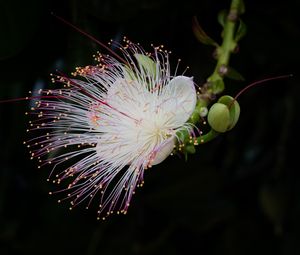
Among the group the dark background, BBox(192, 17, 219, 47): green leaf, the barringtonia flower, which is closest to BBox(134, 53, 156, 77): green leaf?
the barringtonia flower

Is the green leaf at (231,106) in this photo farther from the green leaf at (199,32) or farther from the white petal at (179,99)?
the green leaf at (199,32)

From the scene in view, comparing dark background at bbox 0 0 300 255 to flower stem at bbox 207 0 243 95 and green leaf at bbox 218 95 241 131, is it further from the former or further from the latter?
green leaf at bbox 218 95 241 131

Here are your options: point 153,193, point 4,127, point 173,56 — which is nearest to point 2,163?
point 4,127

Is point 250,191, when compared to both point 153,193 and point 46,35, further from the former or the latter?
point 46,35

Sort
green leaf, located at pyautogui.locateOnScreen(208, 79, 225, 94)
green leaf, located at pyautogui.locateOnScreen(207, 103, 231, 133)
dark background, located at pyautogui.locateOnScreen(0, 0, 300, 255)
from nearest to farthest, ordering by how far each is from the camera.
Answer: green leaf, located at pyautogui.locateOnScreen(207, 103, 231, 133) → green leaf, located at pyautogui.locateOnScreen(208, 79, 225, 94) → dark background, located at pyautogui.locateOnScreen(0, 0, 300, 255)

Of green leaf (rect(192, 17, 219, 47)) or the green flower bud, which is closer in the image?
the green flower bud

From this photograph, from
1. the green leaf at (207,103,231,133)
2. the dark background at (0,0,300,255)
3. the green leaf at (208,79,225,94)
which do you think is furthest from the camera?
the dark background at (0,0,300,255)
